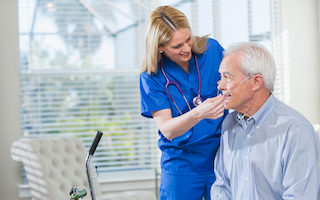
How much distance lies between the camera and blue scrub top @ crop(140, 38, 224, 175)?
2.06 meters

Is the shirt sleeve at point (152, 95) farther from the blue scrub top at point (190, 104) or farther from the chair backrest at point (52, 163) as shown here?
the chair backrest at point (52, 163)

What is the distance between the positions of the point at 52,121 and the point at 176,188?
1.87m

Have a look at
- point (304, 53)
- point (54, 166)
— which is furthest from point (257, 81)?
point (304, 53)

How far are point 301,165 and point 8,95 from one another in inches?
100

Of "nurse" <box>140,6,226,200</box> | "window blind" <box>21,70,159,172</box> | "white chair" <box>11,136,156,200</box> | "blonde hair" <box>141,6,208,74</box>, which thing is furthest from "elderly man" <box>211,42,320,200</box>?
"window blind" <box>21,70,159,172</box>

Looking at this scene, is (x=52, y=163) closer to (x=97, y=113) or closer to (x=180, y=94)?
(x=97, y=113)

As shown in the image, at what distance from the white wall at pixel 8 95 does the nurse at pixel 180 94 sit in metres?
1.75

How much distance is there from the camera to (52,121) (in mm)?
3666

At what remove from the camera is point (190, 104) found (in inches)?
81.8

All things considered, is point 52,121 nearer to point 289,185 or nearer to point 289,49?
point 289,49

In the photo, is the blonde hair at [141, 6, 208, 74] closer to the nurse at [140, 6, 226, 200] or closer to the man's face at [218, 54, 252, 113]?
the nurse at [140, 6, 226, 200]

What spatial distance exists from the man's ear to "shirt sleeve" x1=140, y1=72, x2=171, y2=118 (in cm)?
44

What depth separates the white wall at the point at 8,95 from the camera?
11.6 ft

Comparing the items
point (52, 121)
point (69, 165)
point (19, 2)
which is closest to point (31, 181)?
point (69, 165)
